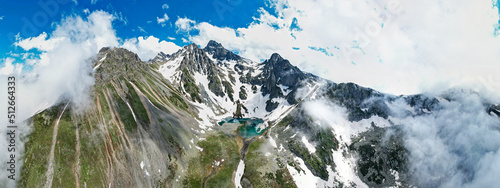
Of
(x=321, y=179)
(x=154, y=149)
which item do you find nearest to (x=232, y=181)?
(x=154, y=149)

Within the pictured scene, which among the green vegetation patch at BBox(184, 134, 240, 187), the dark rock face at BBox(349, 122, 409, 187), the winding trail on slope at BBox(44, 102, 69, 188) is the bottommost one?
the dark rock face at BBox(349, 122, 409, 187)

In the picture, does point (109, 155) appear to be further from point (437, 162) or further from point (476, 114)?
point (476, 114)

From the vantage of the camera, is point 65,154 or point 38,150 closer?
point 38,150

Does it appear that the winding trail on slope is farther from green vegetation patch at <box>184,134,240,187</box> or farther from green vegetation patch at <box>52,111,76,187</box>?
green vegetation patch at <box>184,134,240,187</box>

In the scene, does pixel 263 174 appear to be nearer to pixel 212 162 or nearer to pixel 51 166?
pixel 212 162

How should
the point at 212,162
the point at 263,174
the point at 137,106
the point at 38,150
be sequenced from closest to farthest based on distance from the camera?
the point at 38,150, the point at 263,174, the point at 212,162, the point at 137,106

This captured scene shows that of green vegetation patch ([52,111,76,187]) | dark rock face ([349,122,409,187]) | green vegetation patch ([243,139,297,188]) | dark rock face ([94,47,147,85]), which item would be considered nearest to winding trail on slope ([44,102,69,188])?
green vegetation patch ([52,111,76,187])

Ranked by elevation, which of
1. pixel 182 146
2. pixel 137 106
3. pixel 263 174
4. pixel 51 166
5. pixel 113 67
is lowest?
pixel 263 174

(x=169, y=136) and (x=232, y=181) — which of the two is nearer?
(x=232, y=181)

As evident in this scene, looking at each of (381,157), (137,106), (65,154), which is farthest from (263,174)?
(381,157)

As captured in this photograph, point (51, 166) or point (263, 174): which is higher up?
point (51, 166)

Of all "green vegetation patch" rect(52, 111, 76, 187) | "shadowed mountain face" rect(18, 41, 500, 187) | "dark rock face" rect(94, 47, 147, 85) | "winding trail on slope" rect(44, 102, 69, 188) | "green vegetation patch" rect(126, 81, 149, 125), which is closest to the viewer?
"winding trail on slope" rect(44, 102, 69, 188)
